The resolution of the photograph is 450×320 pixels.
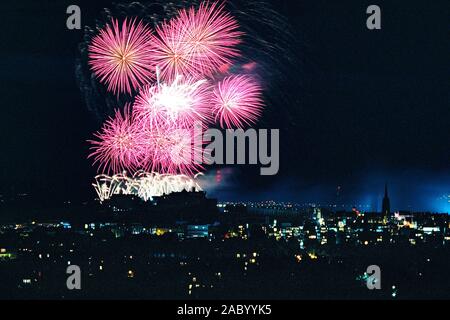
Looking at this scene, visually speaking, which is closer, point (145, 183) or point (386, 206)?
point (145, 183)

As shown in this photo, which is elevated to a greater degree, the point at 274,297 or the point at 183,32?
the point at 183,32

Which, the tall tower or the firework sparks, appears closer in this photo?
the firework sparks

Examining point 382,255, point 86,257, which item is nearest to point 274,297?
point 86,257

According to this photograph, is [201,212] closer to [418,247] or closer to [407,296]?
[418,247]

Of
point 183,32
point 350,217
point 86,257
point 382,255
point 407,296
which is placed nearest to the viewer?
point 183,32

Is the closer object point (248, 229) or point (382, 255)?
point (382, 255)

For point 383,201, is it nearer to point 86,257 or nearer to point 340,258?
point 340,258

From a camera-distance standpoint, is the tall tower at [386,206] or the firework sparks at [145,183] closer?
the firework sparks at [145,183]

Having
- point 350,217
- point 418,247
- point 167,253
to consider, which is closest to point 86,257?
point 167,253
